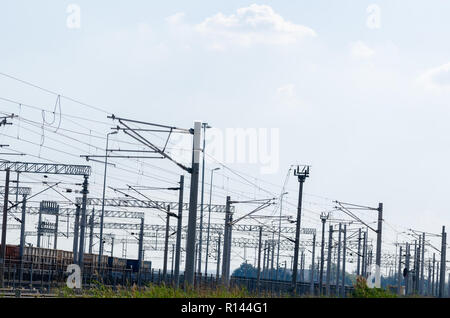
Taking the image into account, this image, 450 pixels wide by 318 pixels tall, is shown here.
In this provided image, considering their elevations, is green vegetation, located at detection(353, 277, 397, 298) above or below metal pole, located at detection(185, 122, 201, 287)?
below

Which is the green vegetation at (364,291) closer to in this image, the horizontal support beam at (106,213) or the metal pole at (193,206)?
the metal pole at (193,206)

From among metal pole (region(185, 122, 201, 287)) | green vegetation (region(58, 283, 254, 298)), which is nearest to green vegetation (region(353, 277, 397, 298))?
green vegetation (region(58, 283, 254, 298))

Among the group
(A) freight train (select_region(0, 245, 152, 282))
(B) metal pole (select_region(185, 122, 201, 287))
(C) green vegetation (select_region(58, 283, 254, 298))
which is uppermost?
(B) metal pole (select_region(185, 122, 201, 287))

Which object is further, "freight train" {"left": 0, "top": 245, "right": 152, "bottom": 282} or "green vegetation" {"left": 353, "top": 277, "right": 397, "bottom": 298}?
"freight train" {"left": 0, "top": 245, "right": 152, "bottom": 282}

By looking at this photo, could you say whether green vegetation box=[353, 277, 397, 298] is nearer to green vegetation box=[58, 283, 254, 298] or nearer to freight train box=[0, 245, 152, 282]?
green vegetation box=[58, 283, 254, 298]

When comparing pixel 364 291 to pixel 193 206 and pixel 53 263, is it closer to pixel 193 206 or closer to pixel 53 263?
pixel 193 206

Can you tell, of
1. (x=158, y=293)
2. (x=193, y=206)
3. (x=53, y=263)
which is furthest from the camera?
(x=53, y=263)

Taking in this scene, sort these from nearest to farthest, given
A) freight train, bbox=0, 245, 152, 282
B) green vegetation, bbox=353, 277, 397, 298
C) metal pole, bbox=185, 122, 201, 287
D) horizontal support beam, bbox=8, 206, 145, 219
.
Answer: green vegetation, bbox=353, 277, 397, 298 < metal pole, bbox=185, 122, 201, 287 < freight train, bbox=0, 245, 152, 282 < horizontal support beam, bbox=8, 206, 145, 219

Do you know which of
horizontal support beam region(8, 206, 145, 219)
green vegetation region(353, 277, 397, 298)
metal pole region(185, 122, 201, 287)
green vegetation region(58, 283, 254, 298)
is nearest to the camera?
green vegetation region(58, 283, 254, 298)

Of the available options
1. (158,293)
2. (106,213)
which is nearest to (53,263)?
(106,213)

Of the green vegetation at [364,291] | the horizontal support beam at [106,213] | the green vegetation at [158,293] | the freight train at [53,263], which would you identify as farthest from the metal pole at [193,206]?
the horizontal support beam at [106,213]
